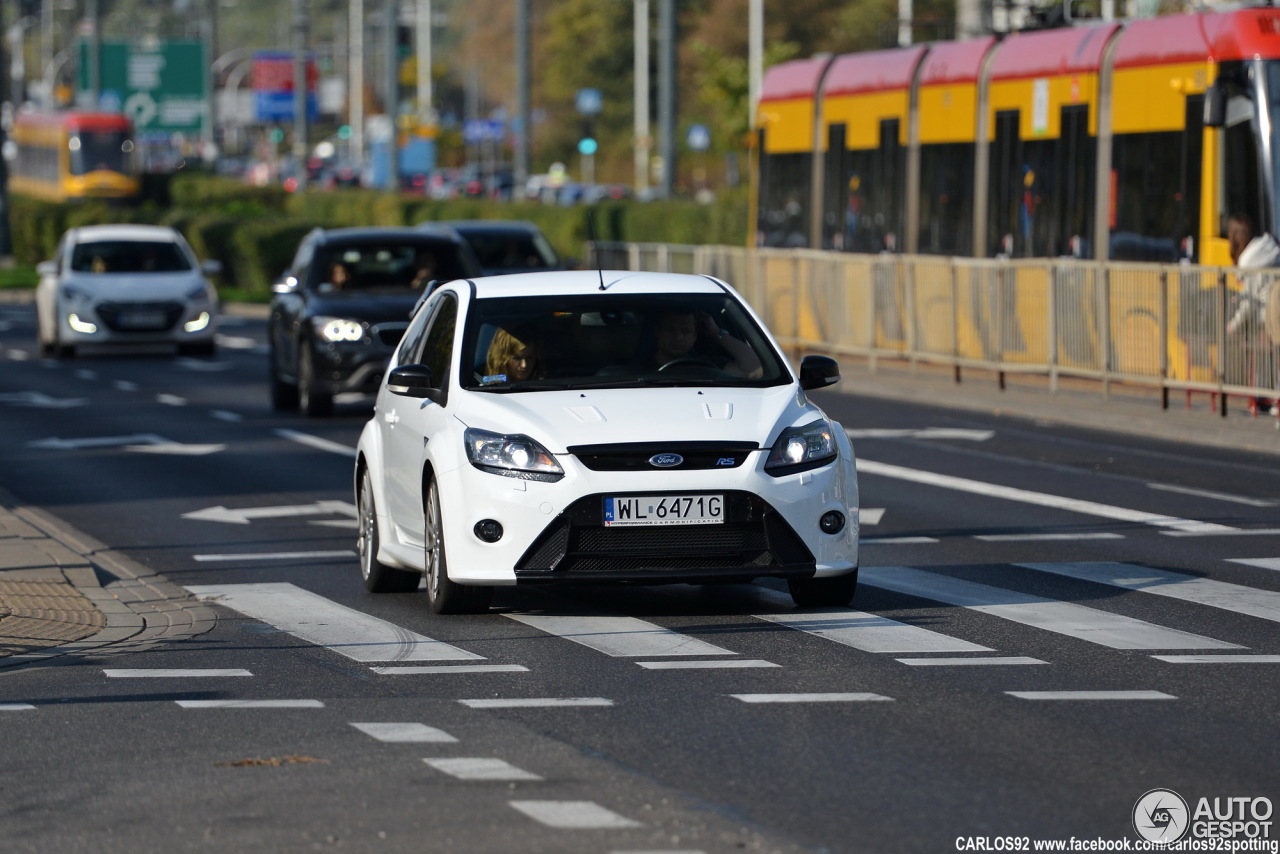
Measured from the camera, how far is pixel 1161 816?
6875mm

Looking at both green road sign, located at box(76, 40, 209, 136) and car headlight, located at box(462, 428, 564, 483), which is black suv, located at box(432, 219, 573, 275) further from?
green road sign, located at box(76, 40, 209, 136)

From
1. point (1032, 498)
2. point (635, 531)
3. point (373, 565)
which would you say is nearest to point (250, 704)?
point (635, 531)

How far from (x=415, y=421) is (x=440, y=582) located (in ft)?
2.75

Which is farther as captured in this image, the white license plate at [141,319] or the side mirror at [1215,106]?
the white license plate at [141,319]

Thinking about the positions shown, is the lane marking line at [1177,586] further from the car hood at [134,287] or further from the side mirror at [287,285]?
the car hood at [134,287]

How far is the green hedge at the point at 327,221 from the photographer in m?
47.8

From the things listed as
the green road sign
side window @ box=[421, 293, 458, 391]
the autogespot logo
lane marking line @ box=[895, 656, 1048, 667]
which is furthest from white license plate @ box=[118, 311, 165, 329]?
the green road sign

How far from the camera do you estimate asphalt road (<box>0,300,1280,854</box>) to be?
6.93 metres

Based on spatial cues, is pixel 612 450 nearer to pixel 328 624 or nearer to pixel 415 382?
pixel 415 382

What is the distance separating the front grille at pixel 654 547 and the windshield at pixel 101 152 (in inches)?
2998

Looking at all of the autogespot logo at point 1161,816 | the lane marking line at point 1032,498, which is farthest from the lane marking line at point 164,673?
the lane marking line at point 1032,498

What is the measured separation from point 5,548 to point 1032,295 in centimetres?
1382

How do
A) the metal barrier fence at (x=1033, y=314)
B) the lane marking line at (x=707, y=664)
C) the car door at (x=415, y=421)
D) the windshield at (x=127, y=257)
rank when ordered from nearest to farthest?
the lane marking line at (x=707, y=664)
the car door at (x=415, y=421)
the metal barrier fence at (x=1033, y=314)
the windshield at (x=127, y=257)

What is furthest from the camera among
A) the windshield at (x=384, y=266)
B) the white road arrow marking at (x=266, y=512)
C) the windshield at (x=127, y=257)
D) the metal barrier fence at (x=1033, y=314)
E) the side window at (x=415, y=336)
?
the windshield at (x=127, y=257)
